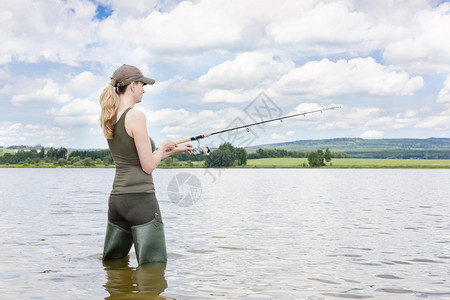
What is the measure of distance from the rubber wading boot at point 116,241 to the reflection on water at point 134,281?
224mm

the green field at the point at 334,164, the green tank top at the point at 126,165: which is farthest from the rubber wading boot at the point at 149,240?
the green field at the point at 334,164

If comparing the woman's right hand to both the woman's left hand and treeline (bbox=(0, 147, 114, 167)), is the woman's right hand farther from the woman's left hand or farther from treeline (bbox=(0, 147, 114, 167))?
treeline (bbox=(0, 147, 114, 167))

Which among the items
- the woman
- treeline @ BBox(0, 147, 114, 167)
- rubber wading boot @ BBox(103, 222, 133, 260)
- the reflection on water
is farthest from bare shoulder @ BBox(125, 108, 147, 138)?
treeline @ BBox(0, 147, 114, 167)

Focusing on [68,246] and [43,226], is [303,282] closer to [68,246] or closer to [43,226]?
[68,246]

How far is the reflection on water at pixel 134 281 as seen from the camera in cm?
600

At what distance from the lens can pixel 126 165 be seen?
575 cm

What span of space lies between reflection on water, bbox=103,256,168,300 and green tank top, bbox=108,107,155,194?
3.39ft

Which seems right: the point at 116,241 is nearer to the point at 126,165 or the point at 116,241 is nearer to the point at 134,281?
the point at 134,281

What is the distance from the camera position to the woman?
561 cm

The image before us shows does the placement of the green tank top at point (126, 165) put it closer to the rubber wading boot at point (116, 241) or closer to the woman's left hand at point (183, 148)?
the woman's left hand at point (183, 148)

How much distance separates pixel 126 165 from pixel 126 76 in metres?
1.09

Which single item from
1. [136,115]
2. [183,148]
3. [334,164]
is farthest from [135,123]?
[334,164]

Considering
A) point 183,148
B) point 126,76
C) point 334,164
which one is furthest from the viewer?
point 334,164

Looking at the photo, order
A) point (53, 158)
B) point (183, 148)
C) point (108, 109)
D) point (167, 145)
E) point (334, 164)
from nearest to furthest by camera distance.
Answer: point (108, 109) < point (167, 145) < point (183, 148) < point (334, 164) < point (53, 158)
